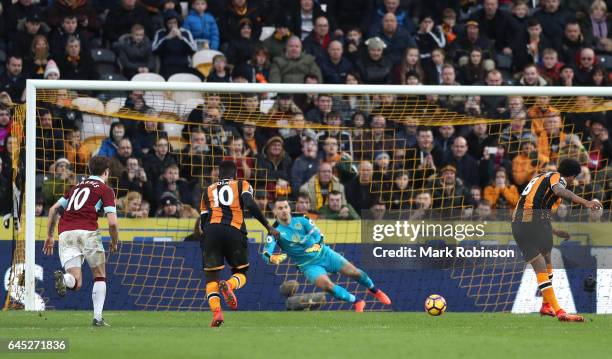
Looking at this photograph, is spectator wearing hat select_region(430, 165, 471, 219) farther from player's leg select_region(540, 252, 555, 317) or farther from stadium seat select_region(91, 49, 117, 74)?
stadium seat select_region(91, 49, 117, 74)

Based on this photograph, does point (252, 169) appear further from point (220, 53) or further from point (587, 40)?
point (587, 40)

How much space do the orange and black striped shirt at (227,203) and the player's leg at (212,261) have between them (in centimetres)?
15

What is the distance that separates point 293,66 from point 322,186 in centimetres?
293

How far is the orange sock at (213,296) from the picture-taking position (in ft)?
44.4

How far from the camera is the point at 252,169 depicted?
61.8 feet

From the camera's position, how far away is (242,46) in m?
21.4

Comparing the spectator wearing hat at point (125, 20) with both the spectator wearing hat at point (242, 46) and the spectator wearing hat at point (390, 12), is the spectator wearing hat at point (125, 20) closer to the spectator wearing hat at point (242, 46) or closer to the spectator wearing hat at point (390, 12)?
the spectator wearing hat at point (242, 46)

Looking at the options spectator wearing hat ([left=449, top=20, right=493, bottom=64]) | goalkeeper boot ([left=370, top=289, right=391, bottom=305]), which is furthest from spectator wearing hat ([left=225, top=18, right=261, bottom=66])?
goalkeeper boot ([left=370, top=289, right=391, bottom=305])

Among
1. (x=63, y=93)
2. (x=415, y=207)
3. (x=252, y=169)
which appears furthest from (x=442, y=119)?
(x=63, y=93)

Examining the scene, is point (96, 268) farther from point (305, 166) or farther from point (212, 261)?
point (305, 166)

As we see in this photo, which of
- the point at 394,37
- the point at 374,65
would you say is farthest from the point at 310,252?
the point at 394,37

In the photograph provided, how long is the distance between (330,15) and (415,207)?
4.86 metres

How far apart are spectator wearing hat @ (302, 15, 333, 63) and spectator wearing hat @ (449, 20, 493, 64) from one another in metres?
2.26

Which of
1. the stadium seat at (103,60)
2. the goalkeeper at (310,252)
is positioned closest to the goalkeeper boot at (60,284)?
the goalkeeper at (310,252)
